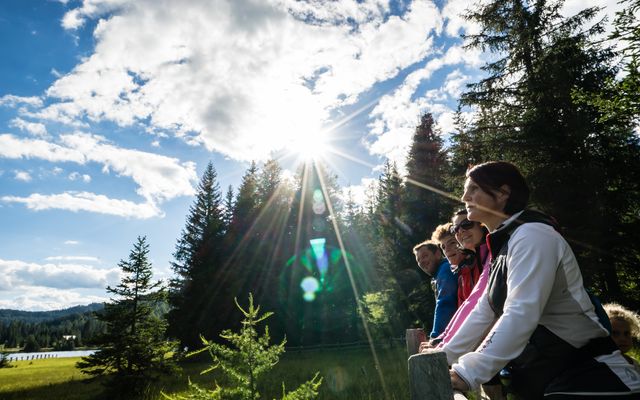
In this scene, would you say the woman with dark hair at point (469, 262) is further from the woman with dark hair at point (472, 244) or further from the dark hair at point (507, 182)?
the dark hair at point (507, 182)

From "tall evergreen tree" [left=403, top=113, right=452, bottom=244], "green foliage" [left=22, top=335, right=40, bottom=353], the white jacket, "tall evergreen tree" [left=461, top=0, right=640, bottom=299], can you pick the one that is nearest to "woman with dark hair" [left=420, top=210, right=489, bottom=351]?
the white jacket

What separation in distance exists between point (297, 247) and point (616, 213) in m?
19.7

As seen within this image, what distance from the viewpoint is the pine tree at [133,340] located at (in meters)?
11.8

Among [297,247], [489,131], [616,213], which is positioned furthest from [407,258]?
[297,247]

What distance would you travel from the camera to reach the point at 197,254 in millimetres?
27859

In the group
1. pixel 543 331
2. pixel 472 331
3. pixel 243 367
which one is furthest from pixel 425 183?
pixel 543 331

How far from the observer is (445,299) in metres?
4.55

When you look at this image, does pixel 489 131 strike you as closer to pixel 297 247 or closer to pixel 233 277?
pixel 297 247

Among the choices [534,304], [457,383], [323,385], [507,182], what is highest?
[507,182]

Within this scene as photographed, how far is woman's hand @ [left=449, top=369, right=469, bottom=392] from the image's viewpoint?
1.46m

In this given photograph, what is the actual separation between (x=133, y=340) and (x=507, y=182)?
13.3m

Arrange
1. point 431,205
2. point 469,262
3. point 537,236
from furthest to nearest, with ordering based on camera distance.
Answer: point 431,205 < point 469,262 < point 537,236

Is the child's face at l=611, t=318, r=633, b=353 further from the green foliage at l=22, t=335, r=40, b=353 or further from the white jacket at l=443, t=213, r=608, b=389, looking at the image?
the green foliage at l=22, t=335, r=40, b=353

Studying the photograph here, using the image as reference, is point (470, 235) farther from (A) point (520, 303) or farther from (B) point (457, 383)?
(B) point (457, 383)
